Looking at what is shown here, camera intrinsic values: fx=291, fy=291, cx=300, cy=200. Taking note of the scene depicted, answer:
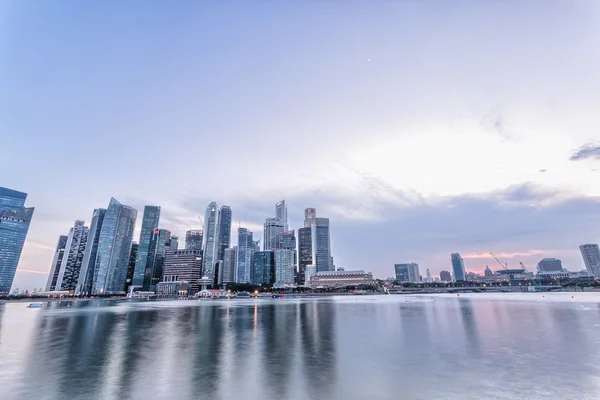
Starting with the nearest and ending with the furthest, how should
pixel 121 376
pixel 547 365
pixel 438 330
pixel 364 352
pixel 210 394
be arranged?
1. pixel 210 394
2. pixel 121 376
3. pixel 547 365
4. pixel 364 352
5. pixel 438 330

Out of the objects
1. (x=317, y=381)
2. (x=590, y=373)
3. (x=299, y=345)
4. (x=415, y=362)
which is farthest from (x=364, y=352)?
(x=590, y=373)

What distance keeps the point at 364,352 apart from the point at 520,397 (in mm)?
15720

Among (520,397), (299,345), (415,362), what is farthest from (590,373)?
(299,345)

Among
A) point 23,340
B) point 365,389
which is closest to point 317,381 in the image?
point 365,389

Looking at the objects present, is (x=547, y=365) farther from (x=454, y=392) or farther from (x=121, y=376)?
(x=121, y=376)

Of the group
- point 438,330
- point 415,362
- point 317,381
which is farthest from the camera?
point 438,330

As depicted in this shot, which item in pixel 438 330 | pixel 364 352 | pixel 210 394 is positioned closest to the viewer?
pixel 210 394

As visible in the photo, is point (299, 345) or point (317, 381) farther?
point (299, 345)

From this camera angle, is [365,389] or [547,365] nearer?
[365,389]

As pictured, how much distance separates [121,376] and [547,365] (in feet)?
117

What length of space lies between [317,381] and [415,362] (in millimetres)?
10931

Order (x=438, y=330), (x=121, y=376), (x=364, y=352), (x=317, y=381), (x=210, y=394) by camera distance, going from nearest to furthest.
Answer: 1. (x=210, y=394)
2. (x=317, y=381)
3. (x=121, y=376)
4. (x=364, y=352)
5. (x=438, y=330)

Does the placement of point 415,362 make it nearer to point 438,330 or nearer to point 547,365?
point 547,365

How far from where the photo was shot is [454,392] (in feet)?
62.2
